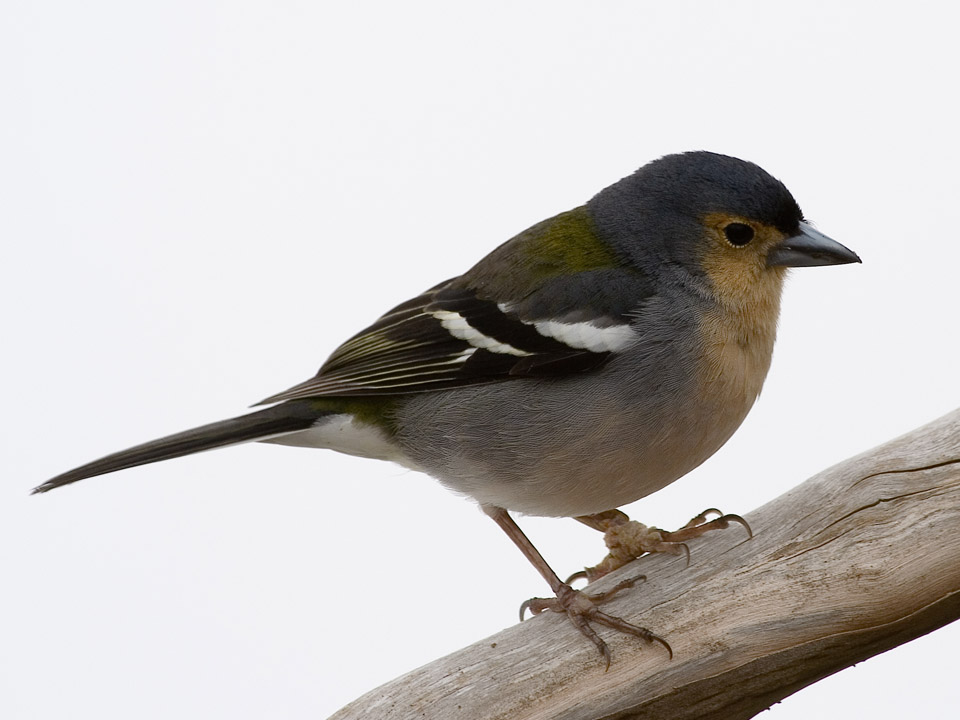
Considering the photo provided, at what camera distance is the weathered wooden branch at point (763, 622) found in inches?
113

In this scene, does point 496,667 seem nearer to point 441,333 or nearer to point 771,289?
point 441,333

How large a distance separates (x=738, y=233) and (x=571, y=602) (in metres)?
1.30

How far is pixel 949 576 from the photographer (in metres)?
2.83

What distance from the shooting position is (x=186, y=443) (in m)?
3.19

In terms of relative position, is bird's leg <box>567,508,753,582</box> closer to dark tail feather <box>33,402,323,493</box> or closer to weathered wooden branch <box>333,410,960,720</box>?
weathered wooden branch <box>333,410,960,720</box>

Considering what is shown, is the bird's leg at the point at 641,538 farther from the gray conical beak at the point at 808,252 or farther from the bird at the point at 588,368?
the gray conical beak at the point at 808,252

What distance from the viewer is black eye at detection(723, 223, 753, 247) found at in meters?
3.14

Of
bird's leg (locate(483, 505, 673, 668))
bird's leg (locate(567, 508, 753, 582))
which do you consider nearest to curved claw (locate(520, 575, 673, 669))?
bird's leg (locate(483, 505, 673, 668))

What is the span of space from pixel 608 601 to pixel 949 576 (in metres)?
1.01

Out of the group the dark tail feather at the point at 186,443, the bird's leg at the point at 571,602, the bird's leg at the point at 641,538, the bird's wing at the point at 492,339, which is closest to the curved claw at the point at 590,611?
the bird's leg at the point at 571,602

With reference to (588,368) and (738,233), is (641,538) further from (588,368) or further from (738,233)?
(738,233)

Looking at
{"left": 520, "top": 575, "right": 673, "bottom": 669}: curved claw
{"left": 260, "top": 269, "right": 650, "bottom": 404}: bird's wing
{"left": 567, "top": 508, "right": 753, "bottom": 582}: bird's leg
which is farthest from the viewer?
{"left": 567, "top": 508, "right": 753, "bottom": 582}: bird's leg

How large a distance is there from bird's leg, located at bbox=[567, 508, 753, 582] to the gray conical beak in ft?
2.78

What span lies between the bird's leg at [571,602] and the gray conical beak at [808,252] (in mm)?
1144
